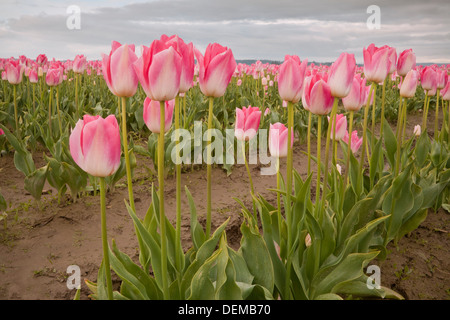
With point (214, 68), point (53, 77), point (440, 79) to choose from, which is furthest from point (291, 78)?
point (53, 77)

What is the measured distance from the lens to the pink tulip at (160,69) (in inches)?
46.8

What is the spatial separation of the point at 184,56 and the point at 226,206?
99.5 inches

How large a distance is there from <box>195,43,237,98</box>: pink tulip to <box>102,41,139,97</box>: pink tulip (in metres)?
0.25

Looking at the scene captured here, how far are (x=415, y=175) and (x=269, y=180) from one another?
1.87 m

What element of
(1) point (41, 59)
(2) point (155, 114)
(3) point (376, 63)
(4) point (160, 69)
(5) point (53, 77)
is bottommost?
(2) point (155, 114)

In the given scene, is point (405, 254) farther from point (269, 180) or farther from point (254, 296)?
point (269, 180)

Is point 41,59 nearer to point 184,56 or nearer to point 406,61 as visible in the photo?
point 406,61

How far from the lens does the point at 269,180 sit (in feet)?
14.9

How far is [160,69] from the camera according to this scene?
47.1 inches

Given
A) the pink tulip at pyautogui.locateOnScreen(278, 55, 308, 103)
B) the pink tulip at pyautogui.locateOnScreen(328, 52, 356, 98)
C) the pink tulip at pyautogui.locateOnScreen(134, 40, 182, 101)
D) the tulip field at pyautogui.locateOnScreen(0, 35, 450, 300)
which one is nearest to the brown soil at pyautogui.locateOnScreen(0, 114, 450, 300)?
the tulip field at pyautogui.locateOnScreen(0, 35, 450, 300)

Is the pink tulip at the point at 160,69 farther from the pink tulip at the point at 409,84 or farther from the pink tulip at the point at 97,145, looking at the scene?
the pink tulip at the point at 409,84

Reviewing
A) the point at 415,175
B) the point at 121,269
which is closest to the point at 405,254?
the point at 415,175

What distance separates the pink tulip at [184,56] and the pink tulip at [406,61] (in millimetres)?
1969

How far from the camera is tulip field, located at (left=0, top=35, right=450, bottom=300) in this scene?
4.46 feet
